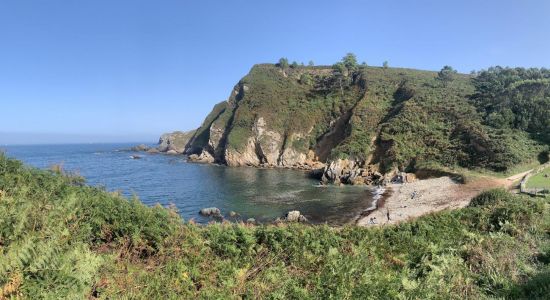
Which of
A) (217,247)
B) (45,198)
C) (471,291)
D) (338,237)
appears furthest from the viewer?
(338,237)

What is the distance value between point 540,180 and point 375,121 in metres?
38.2

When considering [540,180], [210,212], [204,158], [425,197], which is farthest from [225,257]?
[204,158]

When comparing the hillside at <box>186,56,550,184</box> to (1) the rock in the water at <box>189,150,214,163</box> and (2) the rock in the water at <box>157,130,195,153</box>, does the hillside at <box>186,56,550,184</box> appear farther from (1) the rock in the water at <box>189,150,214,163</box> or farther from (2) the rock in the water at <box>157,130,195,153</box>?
(2) the rock in the water at <box>157,130,195,153</box>

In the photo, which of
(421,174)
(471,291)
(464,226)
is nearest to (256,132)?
(421,174)

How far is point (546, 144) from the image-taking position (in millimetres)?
47438

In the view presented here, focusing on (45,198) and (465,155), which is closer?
(45,198)

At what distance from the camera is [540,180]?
3556cm

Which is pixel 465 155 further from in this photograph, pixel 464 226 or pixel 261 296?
pixel 261 296

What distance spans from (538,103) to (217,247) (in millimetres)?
63079

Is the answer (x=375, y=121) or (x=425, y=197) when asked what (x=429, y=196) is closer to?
(x=425, y=197)

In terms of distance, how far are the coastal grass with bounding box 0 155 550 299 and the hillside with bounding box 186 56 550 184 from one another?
41.5 meters

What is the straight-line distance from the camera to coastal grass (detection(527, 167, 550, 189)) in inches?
1299

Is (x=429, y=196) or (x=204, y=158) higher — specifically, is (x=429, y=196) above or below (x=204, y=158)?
below

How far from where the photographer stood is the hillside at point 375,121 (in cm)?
5203
